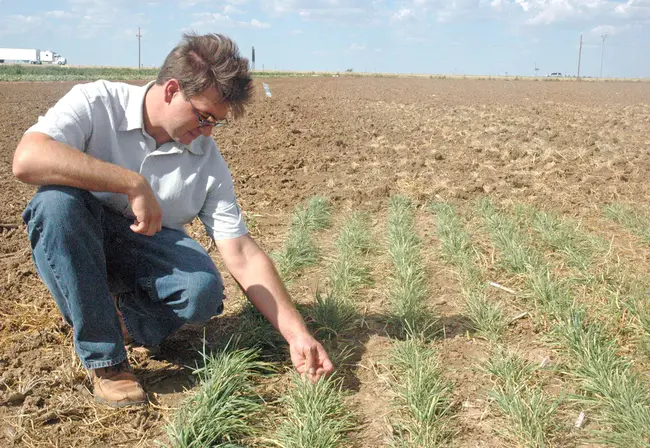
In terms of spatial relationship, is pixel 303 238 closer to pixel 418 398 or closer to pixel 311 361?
pixel 311 361

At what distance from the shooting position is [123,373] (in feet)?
8.89

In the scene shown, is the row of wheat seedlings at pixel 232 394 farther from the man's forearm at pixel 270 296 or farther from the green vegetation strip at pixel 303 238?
the green vegetation strip at pixel 303 238

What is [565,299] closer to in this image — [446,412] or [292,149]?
[446,412]

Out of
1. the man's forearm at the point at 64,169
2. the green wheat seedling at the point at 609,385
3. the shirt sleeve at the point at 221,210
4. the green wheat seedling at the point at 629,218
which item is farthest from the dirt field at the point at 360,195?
the man's forearm at the point at 64,169

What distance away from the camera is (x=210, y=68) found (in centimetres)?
264

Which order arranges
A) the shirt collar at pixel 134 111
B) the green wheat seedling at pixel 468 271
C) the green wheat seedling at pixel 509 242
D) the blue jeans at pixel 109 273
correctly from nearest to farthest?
the blue jeans at pixel 109 273, the shirt collar at pixel 134 111, the green wheat seedling at pixel 468 271, the green wheat seedling at pixel 509 242

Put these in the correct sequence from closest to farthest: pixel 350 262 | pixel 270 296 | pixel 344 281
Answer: pixel 270 296, pixel 344 281, pixel 350 262

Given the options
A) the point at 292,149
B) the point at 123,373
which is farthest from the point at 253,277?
the point at 292,149

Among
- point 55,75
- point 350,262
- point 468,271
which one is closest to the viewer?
point 468,271

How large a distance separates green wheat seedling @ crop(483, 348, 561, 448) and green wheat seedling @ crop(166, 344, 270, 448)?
3.33 ft

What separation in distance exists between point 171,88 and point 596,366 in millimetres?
2227

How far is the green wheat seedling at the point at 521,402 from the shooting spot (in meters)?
2.39

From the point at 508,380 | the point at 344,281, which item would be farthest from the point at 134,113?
the point at 508,380

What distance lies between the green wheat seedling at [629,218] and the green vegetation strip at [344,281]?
2215 mm
